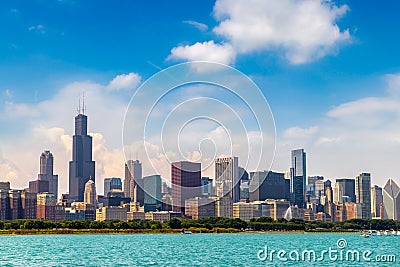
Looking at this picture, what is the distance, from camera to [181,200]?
159 meters

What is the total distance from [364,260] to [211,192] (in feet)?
467

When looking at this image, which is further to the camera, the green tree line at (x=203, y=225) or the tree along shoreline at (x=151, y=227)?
the green tree line at (x=203, y=225)

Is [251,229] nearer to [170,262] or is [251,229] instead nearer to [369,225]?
[369,225]

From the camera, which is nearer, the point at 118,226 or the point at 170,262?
the point at 170,262

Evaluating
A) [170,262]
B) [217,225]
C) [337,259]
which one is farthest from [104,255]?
[217,225]

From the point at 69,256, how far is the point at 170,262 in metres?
10.3

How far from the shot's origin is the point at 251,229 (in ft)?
536

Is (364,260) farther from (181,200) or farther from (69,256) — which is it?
(181,200)

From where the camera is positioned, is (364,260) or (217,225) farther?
(217,225)

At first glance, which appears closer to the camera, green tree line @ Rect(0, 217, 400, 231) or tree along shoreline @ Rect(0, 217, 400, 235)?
tree along shoreline @ Rect(0, 217, 400, 235)

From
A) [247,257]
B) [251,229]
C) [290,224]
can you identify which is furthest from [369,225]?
[247,257]

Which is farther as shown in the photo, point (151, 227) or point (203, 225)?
point (203, 225)

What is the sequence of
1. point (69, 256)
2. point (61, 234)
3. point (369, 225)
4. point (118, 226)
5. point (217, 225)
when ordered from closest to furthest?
point (69, 256) → point (61, 234) → point (118, 226) → point (217, 225) → point (369, 225)

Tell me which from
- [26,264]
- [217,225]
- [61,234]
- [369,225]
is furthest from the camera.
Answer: [369,225]
